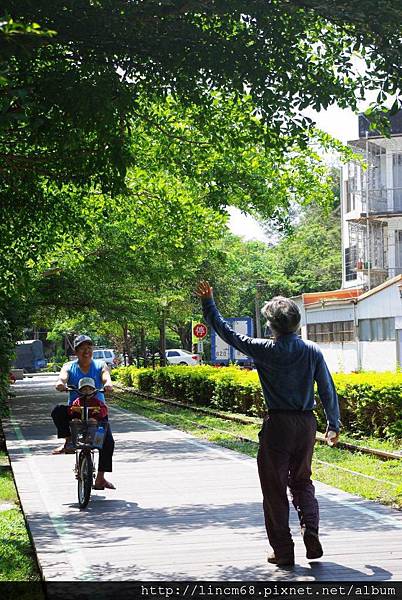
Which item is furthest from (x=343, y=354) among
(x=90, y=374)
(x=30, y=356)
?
(x=30, y=356)

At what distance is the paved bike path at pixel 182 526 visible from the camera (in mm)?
7941

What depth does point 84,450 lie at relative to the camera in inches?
454

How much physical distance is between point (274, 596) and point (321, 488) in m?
5.63

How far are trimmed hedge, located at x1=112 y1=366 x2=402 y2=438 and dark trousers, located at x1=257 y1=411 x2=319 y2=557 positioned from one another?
964cm

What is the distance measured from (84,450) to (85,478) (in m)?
0.40

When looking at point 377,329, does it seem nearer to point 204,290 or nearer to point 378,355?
point 378,355

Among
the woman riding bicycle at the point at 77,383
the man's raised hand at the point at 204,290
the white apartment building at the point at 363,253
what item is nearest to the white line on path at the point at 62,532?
the woman riding bicycle at the point at 77,383

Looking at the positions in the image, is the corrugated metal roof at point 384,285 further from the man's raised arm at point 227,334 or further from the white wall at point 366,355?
the man's raised arm at point 227,334

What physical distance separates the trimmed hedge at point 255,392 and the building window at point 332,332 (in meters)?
7.74

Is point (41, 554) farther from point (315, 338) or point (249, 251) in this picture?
point (249, 251)

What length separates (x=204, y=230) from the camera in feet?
71.1

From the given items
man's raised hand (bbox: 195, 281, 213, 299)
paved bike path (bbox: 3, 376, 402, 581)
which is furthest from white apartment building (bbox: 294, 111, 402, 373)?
man's raised hand (bbox: 195, 281, 213, 299)

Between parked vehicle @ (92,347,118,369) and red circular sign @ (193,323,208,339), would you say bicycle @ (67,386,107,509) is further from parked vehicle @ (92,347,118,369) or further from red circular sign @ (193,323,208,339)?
parked vehicle @ (92,347,118,369)

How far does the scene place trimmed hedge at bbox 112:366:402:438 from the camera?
17.9 meters
